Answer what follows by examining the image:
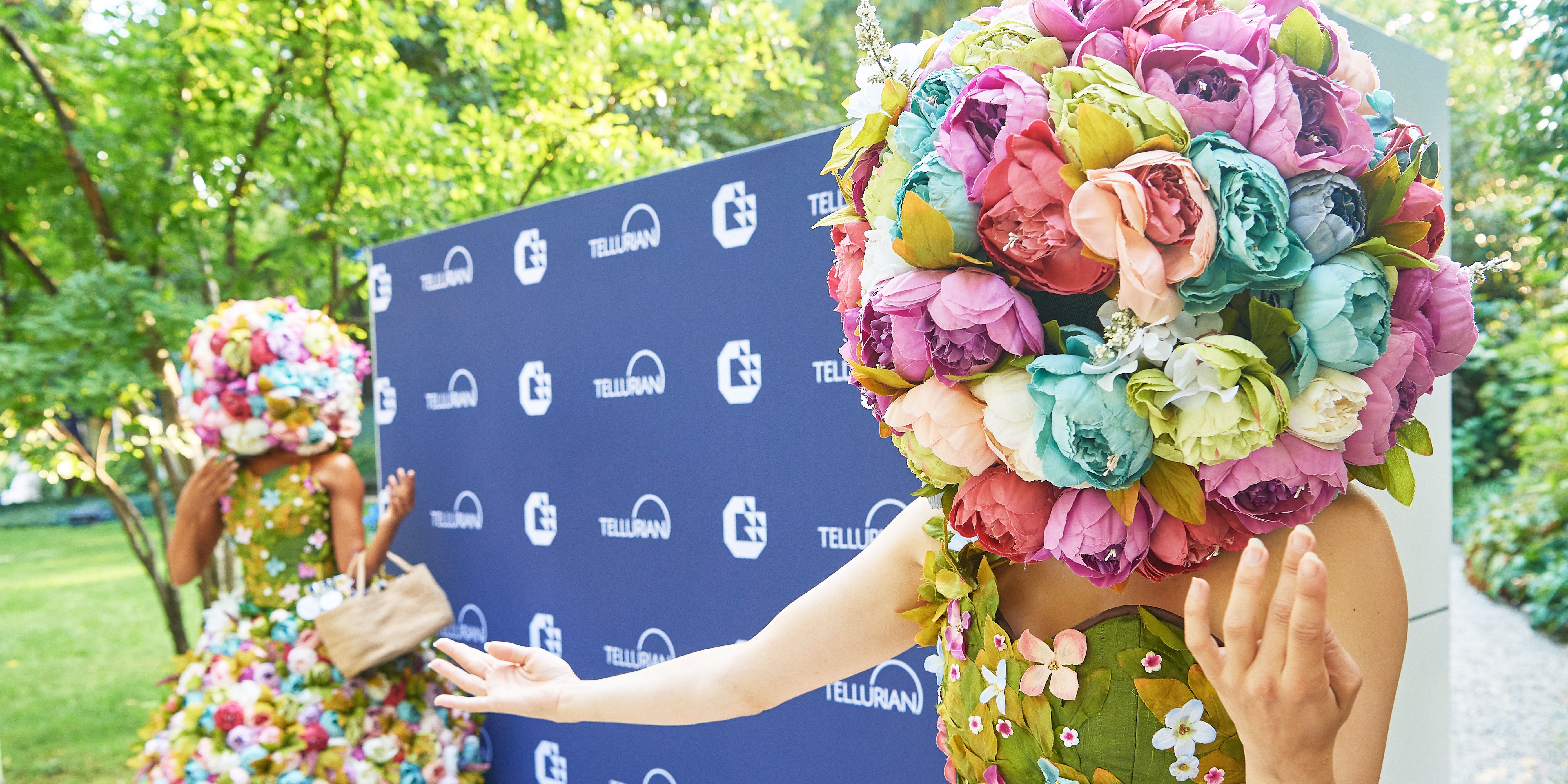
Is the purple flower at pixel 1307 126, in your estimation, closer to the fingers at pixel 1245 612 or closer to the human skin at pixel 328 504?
the fingers at pixel 1245 612

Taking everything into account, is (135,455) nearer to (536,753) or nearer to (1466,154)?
(536,753)

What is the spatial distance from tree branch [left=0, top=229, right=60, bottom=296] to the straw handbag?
314cm

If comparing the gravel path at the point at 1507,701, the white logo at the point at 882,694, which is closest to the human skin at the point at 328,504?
the white logo at the point at 882,694

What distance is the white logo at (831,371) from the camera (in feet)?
8.05

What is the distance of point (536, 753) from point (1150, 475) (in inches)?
122

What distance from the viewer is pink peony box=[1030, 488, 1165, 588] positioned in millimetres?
967

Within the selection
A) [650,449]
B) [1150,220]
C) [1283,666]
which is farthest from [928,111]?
[650,449]

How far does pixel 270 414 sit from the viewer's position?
10.5ft

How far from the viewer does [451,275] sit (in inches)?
151

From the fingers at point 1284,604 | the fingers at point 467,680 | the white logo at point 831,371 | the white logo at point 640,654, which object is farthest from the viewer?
the white logo at point 640,654

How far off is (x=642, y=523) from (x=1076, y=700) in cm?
207

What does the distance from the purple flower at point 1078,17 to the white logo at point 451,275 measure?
122 inches

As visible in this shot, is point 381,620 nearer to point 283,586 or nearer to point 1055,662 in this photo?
point 283,586

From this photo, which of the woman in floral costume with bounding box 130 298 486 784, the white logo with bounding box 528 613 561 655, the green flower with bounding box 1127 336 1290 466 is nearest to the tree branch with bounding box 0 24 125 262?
the woman in floral costume with bounding box 130 298 486 784
